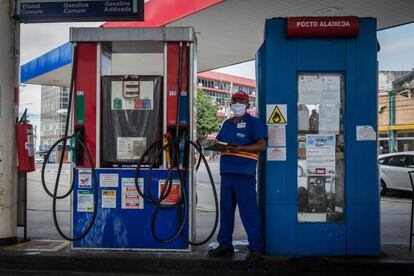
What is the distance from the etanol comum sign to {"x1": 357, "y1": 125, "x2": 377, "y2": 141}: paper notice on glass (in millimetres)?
3400

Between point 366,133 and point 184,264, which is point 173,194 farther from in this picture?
point 366,133

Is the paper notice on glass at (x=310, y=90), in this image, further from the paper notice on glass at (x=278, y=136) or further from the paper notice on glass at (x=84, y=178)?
the paper notice on glass at (x=84, y=178)

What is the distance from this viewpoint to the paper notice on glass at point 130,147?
20.8 feet

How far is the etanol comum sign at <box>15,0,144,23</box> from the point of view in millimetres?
6820

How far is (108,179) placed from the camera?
6289 millimetres

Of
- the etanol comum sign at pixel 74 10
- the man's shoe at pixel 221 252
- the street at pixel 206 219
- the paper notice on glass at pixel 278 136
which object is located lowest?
the street at pixel 206 219

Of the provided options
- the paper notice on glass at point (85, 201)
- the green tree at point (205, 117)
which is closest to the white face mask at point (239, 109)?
the paper notice on glass at point (85, 201)

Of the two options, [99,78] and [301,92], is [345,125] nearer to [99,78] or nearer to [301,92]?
[301,92]

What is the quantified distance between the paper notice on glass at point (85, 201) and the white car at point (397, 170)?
1107 centimetres

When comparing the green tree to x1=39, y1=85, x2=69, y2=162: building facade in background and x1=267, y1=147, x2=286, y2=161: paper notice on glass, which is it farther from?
x1=267, y1=147, x2=286, y2=161: paper notice on glass

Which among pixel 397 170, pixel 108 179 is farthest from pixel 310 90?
pixel 397 170

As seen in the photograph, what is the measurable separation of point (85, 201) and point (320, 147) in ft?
9.71

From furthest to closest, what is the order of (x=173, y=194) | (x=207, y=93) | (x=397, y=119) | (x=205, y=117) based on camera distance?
(x=207, y=93), (x=205, y=117), (x=397, y=119), (x=173, y=194)

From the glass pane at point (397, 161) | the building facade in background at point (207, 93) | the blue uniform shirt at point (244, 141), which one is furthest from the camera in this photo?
the building facade in background at point (207, 93)
